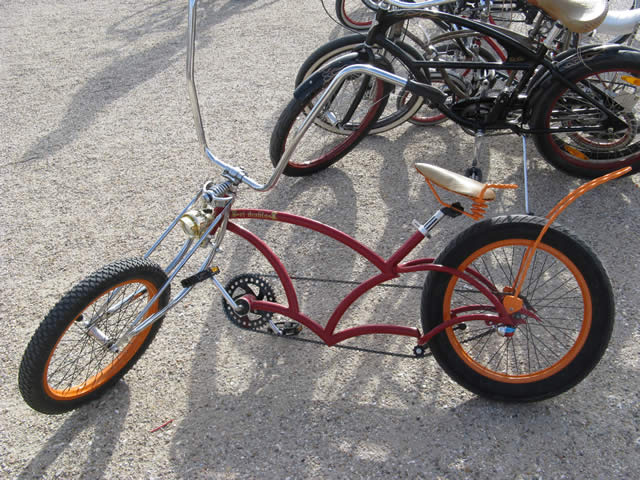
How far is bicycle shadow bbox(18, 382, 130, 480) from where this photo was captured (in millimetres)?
2020

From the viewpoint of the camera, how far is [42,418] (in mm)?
2203

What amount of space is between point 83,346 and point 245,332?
2.39 ft

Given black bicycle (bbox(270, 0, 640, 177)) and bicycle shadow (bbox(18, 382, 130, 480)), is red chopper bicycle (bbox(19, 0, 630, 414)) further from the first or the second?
black bicycle (bbox(270, 0, 640, 177))

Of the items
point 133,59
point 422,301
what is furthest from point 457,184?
point 133,59

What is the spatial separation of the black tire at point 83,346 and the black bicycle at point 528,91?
1.30 metres

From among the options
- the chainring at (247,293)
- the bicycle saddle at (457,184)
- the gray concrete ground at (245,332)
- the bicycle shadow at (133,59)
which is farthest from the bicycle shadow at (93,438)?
the bicycle shadow at (133,59)

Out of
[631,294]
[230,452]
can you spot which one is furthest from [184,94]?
[631,294]

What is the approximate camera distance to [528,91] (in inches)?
118

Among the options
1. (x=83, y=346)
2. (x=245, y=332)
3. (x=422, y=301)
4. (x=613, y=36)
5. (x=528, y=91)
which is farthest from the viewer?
(x=613, y=36)

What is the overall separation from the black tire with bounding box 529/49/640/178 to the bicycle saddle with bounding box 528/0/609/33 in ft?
0.83

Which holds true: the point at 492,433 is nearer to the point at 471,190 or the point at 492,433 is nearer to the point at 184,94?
the point at 471,190

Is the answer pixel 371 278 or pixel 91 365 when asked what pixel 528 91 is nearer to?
pixel 371 278

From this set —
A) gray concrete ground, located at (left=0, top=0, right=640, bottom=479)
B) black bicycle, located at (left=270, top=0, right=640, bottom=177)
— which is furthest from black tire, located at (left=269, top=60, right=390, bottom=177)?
gray concrete ground, located at (left=0, top=0, right=640, bottom=479)

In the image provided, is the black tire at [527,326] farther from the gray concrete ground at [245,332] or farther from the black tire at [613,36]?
the black tire at [613,36]
